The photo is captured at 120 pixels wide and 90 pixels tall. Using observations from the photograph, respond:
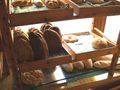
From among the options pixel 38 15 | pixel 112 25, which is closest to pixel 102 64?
pixel 112 25

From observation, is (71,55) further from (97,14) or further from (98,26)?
(98,26)

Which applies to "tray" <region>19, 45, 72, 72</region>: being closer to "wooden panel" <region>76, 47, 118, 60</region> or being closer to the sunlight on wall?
"wooden panel" <region>76, 47, 118, 60</region>

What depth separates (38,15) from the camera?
3.24ft

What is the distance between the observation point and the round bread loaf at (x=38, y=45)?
1111 mm

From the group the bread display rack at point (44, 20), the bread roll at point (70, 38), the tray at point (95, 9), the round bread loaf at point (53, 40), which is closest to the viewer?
the bread display rack at point (44, 20)

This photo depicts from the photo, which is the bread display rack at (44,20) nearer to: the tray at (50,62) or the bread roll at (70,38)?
the tray at (50,62)

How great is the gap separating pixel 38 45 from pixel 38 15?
20cm

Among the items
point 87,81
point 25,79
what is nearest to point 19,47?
point 25,79

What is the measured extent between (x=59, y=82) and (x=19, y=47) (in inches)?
14.7

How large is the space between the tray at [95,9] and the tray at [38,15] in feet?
0.16

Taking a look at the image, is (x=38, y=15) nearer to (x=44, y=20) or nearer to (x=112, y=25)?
(x=44, y=20)

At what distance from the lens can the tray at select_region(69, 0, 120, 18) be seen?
3.48 ft

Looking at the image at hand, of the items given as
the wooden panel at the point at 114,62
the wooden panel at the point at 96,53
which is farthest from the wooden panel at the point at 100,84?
the wooden panel at the point at 96,53

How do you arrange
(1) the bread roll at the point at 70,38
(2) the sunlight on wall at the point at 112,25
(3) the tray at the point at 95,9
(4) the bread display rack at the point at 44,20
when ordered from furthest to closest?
(2) the sunlight on wall at the point at 112,25
(1) the bread roll at the point at 70,38
(3) the tray at the point at 95,9
(4) the bread display rack at the point at 44,20
